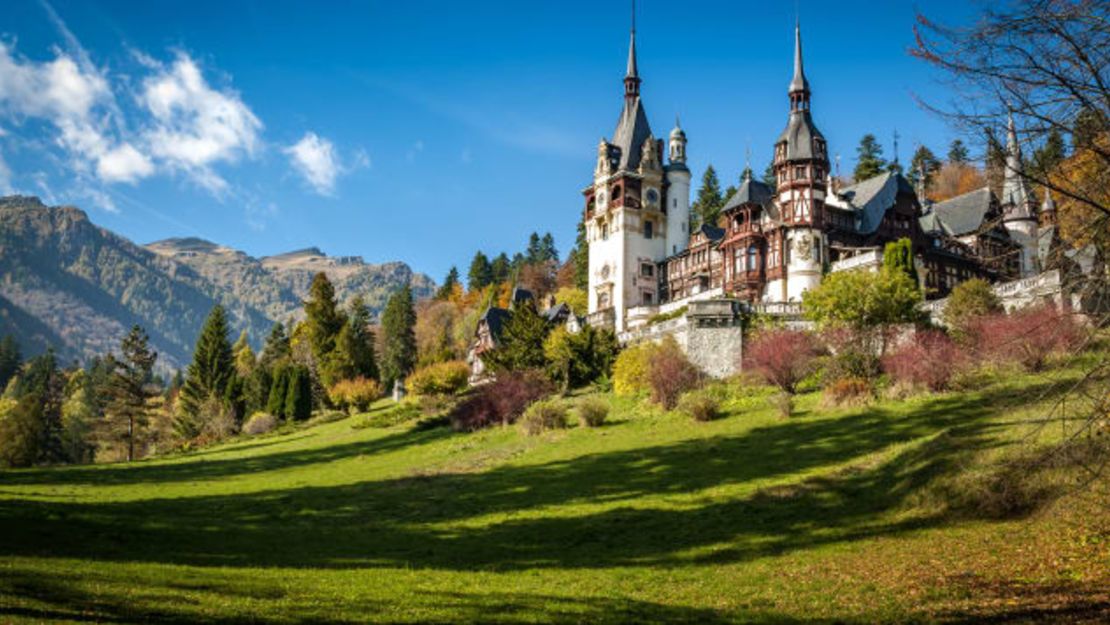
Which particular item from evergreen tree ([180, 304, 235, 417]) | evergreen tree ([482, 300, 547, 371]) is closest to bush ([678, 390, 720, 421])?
evergreen tree ([482, 300, 547, 371])

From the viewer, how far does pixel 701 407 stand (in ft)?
115

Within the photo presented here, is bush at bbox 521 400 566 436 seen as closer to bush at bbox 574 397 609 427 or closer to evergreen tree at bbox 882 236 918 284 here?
bush at bbox 574 397 609 427

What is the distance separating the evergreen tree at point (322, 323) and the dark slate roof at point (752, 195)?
38676 millimetres

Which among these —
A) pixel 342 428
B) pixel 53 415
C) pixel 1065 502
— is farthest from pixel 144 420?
pixel 1065 502

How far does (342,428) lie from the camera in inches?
2222

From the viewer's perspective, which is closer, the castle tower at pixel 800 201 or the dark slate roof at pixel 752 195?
the castle tower at pixel 800 201

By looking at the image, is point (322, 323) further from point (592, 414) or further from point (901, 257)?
point (901, 257)

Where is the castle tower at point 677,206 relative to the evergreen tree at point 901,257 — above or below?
above

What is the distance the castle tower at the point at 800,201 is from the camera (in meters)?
55.6

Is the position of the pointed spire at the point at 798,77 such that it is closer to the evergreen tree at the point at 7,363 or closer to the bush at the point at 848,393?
the bush at the point at 848,393

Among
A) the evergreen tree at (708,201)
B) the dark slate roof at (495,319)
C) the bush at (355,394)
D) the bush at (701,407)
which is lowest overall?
the bush at (701,407)

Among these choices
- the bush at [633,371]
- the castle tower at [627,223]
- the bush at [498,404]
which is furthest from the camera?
the castle tower at [627,223]

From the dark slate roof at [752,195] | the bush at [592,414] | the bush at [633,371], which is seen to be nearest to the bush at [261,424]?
the bush at [633,371]

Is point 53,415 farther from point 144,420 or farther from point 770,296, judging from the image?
point 770,296
